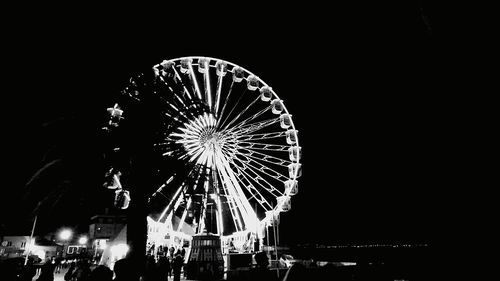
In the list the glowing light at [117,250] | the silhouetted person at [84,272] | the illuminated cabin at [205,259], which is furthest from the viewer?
the glowing light at [117,250]

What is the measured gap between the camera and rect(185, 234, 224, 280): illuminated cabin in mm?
19125

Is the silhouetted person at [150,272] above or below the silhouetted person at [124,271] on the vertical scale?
below

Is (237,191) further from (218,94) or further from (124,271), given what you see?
(124,271)

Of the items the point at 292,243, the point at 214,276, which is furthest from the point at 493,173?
the point at 292,243

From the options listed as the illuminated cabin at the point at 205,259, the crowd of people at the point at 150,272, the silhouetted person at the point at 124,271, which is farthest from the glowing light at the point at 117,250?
the silhouetted person at the point at 124,271

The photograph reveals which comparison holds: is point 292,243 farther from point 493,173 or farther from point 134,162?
point 493,173

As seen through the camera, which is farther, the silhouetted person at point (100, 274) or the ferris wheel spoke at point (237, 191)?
the ferris wheel spoke at point (237, 191)

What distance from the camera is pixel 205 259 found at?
65.7ft

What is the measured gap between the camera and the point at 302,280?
11.1 ft

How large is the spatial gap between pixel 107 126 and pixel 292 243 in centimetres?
9603

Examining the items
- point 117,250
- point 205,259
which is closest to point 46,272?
point 205,259

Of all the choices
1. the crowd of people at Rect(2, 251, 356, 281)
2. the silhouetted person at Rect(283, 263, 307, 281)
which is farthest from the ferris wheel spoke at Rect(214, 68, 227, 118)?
the silhouetted person at Rect(283, 263, 307, 281)

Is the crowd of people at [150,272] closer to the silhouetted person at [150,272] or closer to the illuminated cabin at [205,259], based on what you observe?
the silhouetted person at [150,272]

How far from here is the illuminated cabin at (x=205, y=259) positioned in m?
19.1
